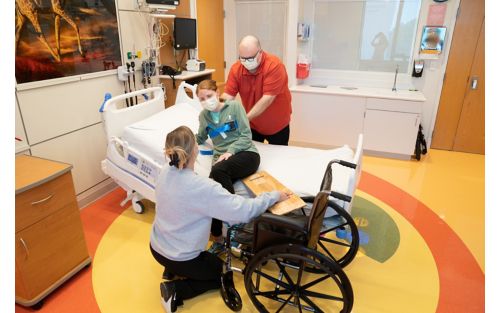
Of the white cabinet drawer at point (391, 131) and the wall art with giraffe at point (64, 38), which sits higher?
the wall art with giraffe at point (64, 38)

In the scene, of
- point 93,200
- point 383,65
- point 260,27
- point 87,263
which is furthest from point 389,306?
point 260,27

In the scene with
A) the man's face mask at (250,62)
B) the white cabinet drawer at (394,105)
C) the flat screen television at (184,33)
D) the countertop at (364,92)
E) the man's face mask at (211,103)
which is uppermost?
the flat screen television at (184,33)

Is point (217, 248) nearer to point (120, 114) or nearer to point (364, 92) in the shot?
point (120, 114)

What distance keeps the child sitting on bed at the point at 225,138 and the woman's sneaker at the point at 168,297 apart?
490mm

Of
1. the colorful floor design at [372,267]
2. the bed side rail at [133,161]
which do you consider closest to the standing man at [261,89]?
the bed side rail at [133,161]

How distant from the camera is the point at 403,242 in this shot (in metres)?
2.75

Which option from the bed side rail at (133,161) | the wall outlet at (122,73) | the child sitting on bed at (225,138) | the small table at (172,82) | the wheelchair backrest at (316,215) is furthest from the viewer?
the small table at (172,82)

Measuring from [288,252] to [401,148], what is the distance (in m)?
3.27

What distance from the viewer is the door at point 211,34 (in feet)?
16.4

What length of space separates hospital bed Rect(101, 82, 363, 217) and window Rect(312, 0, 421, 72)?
257 centimetres

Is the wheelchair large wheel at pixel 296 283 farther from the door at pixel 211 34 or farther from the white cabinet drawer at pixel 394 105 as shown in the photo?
the door at pixel 211 34

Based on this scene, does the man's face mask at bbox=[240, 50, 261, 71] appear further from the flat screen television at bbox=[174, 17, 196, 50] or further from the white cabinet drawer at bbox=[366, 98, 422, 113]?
the white cabinet drawer at bbox=[366, 98, 422, 113]

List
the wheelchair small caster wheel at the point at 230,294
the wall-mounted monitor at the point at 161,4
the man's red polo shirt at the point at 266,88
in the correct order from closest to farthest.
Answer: the wheelchair small caster wheel at the point at 230,294
the man's red polo shirt at the point at 266,88
the wall-mounted monitor at the point at 161,4

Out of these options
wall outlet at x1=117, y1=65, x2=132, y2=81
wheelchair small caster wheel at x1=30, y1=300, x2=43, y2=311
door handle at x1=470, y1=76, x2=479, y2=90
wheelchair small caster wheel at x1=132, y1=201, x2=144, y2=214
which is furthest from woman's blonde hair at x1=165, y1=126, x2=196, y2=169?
door handle at x1=470, y1=76, x2=479, y2=90
